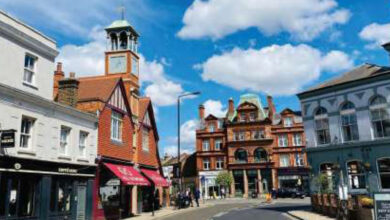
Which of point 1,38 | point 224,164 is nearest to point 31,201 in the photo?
point 1,38

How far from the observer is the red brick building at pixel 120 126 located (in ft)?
77.8

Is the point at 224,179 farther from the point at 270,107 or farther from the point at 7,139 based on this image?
the point at 7,139

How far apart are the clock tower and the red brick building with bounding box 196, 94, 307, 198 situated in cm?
3398

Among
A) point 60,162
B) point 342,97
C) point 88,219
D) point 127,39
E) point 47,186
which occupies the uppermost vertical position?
point 127,39

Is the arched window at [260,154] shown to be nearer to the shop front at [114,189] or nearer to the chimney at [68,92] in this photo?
the shop front at [114,189]

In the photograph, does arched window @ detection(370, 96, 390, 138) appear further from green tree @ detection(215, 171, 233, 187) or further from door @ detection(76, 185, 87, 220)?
green tree @ detection(215, 171, 233, 187)

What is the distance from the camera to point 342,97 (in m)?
26.7

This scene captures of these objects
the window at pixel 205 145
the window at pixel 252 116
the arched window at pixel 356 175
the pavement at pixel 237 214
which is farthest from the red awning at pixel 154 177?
the window at pixel 252 116

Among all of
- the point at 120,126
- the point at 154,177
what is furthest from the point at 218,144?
the point at 120,126

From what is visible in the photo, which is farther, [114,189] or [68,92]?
[114,189]

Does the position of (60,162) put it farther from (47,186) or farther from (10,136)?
(10,136)

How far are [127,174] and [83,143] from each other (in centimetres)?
408

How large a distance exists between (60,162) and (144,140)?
40.4ft

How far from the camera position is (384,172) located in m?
24.0
